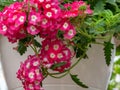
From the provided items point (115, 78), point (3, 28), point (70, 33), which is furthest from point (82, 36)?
point (115, 78)

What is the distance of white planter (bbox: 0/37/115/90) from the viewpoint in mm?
903

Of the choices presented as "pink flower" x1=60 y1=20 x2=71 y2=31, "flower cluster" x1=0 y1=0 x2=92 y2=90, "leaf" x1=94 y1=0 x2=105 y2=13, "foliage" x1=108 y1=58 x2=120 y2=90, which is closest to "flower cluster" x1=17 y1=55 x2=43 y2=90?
"flower cluster" x1=0 y1=0 x2=92 y2=90

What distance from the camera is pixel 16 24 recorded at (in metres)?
0.72

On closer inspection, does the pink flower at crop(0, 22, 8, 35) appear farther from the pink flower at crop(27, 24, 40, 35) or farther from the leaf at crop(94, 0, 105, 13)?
the leaf at crop(94, 0, 105, 13)

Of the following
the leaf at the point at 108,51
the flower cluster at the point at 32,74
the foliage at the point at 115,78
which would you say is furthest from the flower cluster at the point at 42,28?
the foliage at the point at 115,78

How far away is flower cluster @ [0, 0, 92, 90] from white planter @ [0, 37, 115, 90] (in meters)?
0.14

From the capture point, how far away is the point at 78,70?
2.96 ft

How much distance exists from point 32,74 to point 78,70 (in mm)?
199

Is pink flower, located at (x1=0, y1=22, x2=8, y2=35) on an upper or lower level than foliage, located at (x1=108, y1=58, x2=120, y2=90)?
upper

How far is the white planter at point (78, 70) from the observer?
0.90 metres

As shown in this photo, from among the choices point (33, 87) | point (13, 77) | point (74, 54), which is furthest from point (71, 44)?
point (13, 77)

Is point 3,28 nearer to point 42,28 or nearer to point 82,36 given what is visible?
point 42,28

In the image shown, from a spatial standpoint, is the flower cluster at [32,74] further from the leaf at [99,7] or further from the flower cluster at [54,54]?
the leaf at [99,7]

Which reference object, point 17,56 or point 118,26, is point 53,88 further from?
point 118,26
